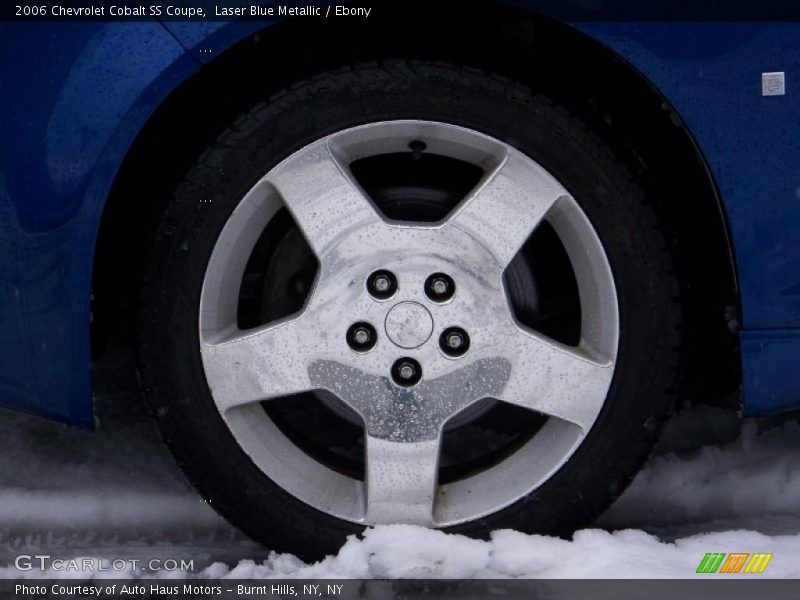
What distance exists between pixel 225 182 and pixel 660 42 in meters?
0.84

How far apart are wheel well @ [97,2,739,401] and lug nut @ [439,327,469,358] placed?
45cm

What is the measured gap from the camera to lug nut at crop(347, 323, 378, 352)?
208cm

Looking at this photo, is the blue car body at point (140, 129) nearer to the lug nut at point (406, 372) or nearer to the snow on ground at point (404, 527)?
the snow on ground at point (404, 527)

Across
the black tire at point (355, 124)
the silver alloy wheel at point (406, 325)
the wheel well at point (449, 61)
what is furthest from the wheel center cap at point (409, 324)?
the wheel well at point (449, 61)

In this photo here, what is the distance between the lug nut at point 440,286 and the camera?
2.07 metres

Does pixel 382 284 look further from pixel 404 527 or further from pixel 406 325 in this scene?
pixel 404 527

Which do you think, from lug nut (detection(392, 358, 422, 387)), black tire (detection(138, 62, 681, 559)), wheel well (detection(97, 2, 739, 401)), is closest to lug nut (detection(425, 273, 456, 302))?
lug nut (detection(392, 358, 422, 387))

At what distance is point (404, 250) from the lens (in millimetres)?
2070

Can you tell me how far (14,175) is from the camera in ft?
6.54

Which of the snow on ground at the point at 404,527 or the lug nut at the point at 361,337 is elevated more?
the lug nut at the point at 361,337

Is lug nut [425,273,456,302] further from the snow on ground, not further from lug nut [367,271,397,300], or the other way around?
the snow on ground

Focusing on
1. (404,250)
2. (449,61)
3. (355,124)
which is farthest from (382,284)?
(449,61)

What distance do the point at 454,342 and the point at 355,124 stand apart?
45cm

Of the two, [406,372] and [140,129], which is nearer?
[140,129]
